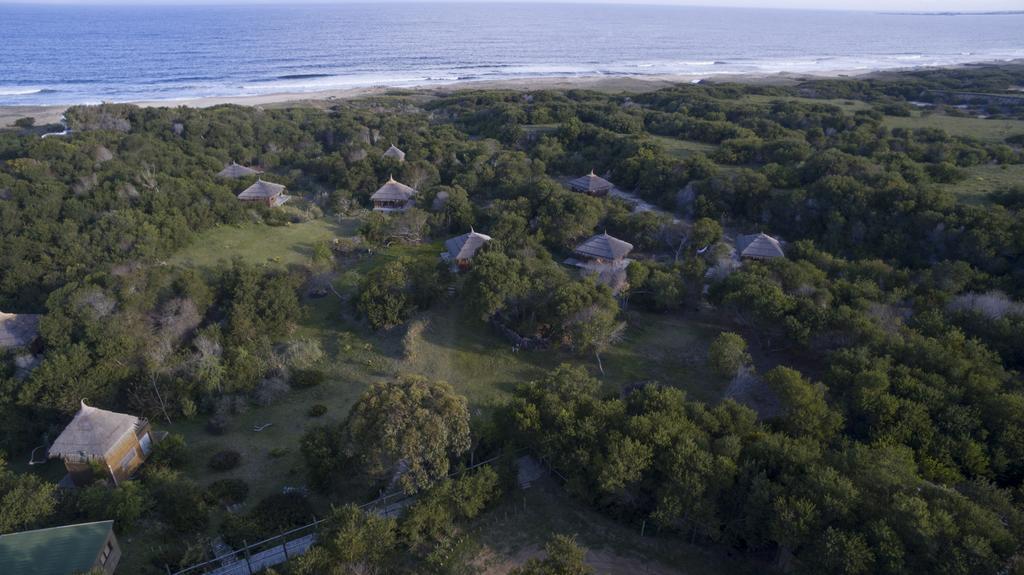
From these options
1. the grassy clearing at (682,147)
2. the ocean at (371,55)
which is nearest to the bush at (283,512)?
the grassy clearing at (682,147)

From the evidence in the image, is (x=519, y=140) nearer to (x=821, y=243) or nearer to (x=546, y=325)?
(x=821, y=243)

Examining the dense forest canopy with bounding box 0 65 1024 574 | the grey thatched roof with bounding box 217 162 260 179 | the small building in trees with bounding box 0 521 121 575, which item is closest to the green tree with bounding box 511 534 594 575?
the dense forest canopy with bounding box 0 65 1024 574

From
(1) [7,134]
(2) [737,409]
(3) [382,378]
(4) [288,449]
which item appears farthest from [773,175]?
(1) [7,134]

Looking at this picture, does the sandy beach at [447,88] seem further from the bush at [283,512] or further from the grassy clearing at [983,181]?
the bush at [283,512]

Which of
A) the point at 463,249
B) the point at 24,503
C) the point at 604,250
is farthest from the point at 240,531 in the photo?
the point at 604,250

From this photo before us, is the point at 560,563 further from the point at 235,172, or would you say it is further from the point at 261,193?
the point at 235,172
